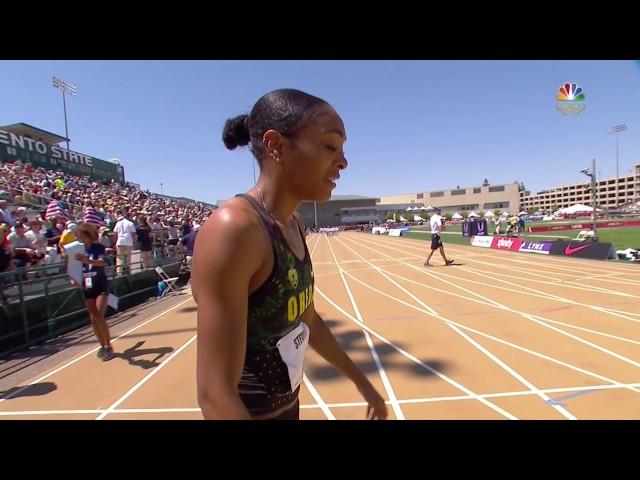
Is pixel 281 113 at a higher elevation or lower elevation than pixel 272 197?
higher

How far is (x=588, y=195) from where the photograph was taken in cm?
8712

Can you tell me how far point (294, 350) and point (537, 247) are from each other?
51.6 ft

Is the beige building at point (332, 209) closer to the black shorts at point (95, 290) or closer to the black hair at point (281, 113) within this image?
the black shorts at point (95, 290)

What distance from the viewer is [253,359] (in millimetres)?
1036

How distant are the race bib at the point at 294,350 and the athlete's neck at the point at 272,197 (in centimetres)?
39

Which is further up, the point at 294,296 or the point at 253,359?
the point at 294,296

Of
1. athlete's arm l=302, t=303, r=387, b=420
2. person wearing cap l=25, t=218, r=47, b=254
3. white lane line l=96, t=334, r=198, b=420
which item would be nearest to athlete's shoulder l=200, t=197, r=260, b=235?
athlete's arm l=302, t=303, r=387, b=420

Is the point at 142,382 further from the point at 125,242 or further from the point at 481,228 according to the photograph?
the point at 481,228

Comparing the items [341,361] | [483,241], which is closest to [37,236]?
[341,361]
